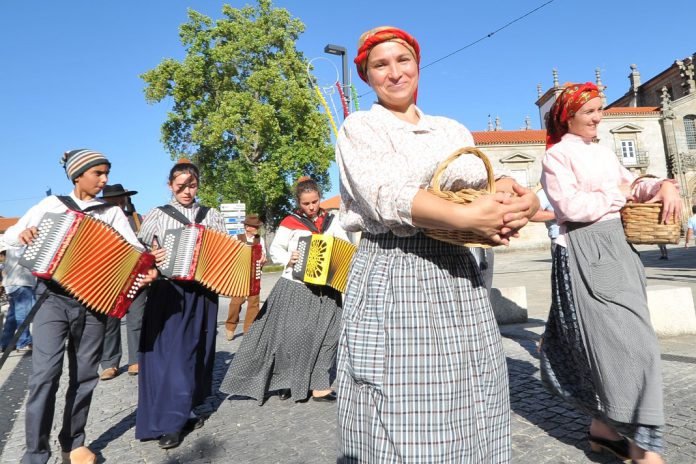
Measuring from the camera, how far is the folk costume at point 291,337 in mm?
4668

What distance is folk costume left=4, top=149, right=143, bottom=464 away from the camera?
10.5 feet

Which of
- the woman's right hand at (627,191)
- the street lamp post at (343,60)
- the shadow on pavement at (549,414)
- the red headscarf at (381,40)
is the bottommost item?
the shadow on pavement at (549,414)

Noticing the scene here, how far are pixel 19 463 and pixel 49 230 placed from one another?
5.81 feet

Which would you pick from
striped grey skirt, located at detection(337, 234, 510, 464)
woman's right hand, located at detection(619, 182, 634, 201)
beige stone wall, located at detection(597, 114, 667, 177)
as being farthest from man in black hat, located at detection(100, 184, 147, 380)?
beige stone wall, located at detection(597, 114, 667, 177)

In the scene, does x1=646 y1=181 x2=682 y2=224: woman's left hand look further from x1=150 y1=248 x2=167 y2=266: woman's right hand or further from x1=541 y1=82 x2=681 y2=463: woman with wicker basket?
x1=150 y1=248 x2=167 y2=266: woman's right hand

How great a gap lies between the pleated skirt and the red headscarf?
3.25 meters

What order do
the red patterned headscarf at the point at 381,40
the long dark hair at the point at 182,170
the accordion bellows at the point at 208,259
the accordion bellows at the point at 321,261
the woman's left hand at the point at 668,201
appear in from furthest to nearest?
1. the accordion bellows at the point at 321,261
2. the long dark hair at the point at 182,170
3. the accordion bellows at the point at 208,259
4. the woman's left hand at the point at 668,201
5. the red patterned headscarf at the point at 381,40

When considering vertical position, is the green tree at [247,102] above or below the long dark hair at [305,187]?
above

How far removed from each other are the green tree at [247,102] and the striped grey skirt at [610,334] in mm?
26673

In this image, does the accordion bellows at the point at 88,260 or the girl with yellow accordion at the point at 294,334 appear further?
the girl with yellow accordion at the point at 294,334

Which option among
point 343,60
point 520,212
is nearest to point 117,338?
point 520,212

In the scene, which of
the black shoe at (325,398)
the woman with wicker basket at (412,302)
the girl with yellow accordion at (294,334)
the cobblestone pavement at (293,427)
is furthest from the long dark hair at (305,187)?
the woman with wicker basket at (412,302)

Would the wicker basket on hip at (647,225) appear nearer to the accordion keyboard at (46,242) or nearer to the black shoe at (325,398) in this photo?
the black shoe at (325,398)

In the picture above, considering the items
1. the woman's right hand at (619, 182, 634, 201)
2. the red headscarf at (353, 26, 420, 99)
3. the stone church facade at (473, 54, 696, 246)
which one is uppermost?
the stone church facade at (473, 54, 696, 246)
